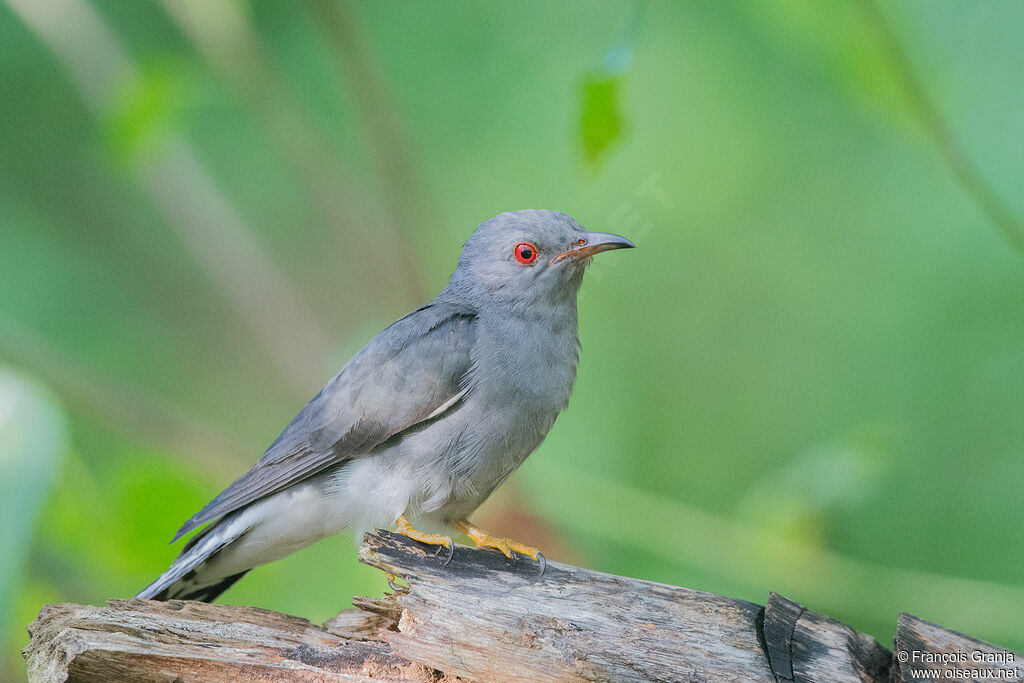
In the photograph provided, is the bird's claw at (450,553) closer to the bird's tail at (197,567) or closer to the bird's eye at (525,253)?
the bird's tail at (197,567)

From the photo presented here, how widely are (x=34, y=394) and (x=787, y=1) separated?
12.8 ft

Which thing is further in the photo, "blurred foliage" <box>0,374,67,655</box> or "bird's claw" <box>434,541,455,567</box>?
"bird's claw" <box>434,541,455,567</box>

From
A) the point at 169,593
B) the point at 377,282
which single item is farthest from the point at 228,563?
the point at 377,282

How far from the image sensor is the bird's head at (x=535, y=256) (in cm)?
448

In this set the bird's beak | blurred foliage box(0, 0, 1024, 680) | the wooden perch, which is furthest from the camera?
blurred foliage box(0, 0, 1024, 680)

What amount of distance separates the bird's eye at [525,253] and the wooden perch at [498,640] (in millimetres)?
1628

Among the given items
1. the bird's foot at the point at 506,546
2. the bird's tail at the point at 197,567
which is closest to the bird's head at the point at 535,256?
the bird's foot at the point at 506,546

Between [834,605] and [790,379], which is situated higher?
[790,379]

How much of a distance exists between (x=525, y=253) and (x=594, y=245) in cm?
35

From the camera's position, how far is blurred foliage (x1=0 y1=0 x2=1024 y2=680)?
4.98 m

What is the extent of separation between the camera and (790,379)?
6.11 m

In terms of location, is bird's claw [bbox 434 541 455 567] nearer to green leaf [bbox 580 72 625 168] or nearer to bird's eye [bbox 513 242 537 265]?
bird's eye [bbox 513 242 537 265]

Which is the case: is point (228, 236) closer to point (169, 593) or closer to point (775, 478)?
point (169, 593)

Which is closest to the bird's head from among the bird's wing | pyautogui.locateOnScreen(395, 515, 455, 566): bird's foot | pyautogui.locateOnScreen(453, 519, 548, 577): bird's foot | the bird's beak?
the bird's beak
